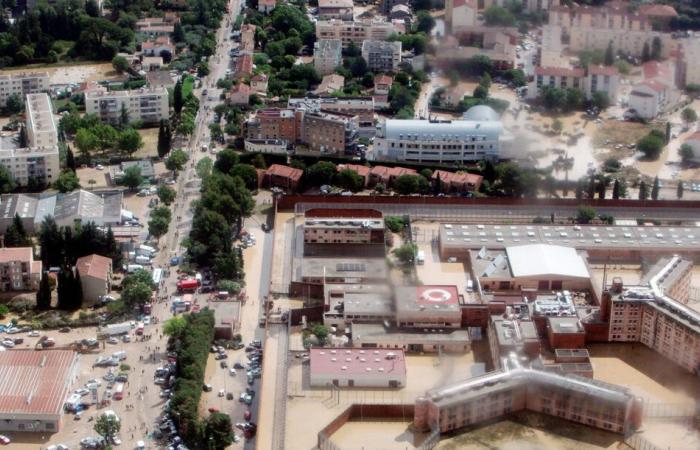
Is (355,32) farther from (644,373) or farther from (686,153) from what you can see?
(644,373)

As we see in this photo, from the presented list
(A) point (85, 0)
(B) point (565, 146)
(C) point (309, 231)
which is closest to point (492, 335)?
(C) point (309, 231)

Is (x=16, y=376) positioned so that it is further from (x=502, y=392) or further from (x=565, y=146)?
(x=565, y=146)

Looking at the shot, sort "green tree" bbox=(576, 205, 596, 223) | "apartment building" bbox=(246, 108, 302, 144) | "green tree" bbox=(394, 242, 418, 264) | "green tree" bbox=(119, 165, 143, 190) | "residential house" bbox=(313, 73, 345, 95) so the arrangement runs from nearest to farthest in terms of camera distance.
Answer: "green tree" bbox=(394, 242, 418, 264) < "green tree" bbox=(576, 205, 596, 223) < "green tree" bbox=(119, 165, 143, 190) < "apartment building" bbox=(246, 108, 302, 144) < "residential house" bbox=(313, 73, 345, 95)

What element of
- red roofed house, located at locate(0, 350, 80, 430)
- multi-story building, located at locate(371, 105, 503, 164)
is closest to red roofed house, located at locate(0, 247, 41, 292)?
red roofed house, located at locate(0, 350, 80, 430)

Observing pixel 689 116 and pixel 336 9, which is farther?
pixel 336 9

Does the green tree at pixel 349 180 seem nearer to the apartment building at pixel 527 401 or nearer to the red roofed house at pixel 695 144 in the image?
the red roofed house at pixel 695 144

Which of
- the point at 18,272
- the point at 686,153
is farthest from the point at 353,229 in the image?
the point at 686,153

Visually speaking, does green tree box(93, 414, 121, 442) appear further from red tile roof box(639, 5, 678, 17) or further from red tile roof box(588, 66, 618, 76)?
red tile roof box(639, 5, 678, 17)
